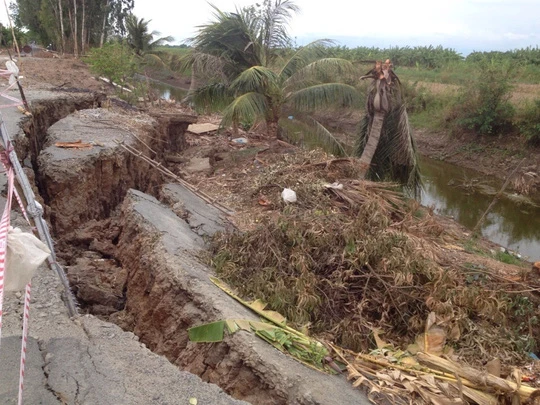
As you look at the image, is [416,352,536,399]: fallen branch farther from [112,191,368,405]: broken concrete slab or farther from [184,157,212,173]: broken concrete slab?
[184,157,212,173]: broken concrete slab

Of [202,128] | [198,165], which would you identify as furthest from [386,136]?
[202,128]

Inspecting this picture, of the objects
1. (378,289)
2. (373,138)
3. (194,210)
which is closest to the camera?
(378,289)

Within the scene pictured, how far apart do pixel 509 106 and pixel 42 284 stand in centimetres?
2093

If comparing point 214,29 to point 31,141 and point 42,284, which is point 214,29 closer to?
point 31,141

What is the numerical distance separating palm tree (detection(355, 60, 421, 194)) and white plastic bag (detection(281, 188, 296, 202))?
2109mm

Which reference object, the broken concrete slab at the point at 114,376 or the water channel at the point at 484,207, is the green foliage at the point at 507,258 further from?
the broken concrete slab at the point at 114,376

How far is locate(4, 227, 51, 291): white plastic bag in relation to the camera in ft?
8.10

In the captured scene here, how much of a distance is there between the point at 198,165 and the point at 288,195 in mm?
4127

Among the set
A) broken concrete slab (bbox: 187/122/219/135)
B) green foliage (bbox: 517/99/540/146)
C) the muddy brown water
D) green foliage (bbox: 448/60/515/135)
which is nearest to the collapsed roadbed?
broken concrete slab (bbox: 187/122/219/135)

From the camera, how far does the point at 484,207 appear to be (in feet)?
53.2

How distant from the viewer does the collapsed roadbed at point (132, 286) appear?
10.4ft

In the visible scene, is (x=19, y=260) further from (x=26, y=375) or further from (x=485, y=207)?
(x=485, y=207)

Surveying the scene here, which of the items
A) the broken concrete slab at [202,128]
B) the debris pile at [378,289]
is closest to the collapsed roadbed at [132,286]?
the debris pile at [378,289]

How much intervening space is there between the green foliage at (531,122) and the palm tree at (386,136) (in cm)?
1074
